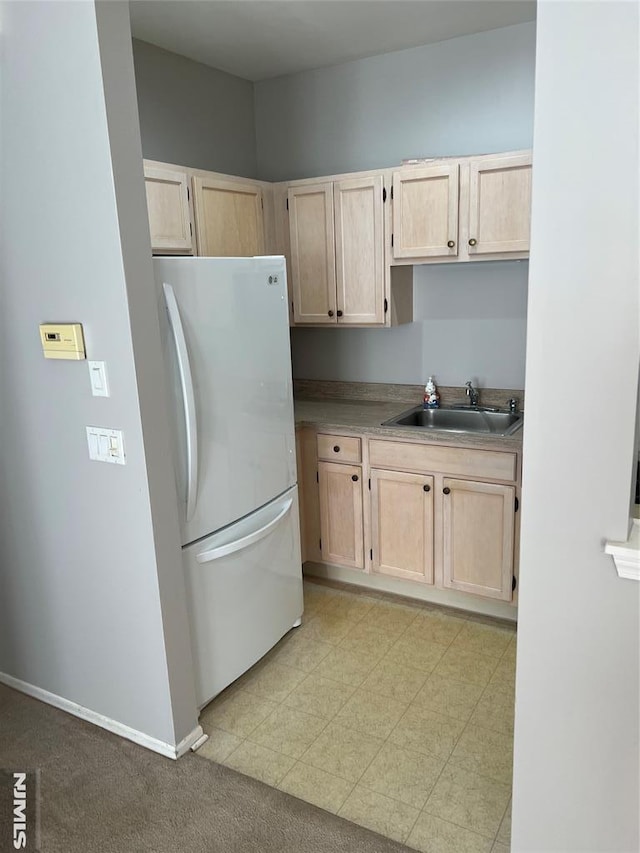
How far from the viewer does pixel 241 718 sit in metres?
2.42

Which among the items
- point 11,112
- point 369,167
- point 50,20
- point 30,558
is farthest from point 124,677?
point 369,167

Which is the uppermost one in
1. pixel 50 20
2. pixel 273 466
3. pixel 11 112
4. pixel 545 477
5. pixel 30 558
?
→ pixel 50 20

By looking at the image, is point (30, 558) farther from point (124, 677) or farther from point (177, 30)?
point (177, 30)

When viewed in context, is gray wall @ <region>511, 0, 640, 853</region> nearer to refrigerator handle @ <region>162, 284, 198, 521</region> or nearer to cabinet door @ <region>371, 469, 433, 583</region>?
refrigerator handle @ <region>162, 284, 198, 521</region>

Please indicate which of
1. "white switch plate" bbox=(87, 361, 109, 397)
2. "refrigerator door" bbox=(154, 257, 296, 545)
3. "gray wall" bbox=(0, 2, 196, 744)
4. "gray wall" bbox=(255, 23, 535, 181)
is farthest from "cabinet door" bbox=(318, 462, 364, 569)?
"gray wall" bbox=(255, 23, 535, 181)

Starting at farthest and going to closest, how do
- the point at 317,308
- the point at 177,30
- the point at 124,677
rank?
the point at 317,308, the point at 177,30, the point at 124,677

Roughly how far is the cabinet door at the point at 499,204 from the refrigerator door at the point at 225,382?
965 millimetres

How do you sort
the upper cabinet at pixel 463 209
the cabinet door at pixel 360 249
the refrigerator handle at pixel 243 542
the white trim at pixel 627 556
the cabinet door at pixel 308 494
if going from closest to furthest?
the white trim at pixel 627 556
the refrigerator handle at pixel 243 542
the upper cabinet at pixel 463 209
the cabinet door at pixel 360 249
the cabinet door at pixel 308 494

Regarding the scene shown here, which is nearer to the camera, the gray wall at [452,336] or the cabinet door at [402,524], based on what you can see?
the cabinet door at [402,524]

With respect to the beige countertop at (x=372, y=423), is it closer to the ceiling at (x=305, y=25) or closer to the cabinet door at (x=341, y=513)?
the cabinet door at (x=341, y=513)

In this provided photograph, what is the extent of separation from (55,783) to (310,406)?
215 centimetres

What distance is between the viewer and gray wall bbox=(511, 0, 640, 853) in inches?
46.8

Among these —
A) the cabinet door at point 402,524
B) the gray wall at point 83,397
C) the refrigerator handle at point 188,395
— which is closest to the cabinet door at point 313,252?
the cabinet door at point 402,524

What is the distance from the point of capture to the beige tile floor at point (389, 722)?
6.41 ft
